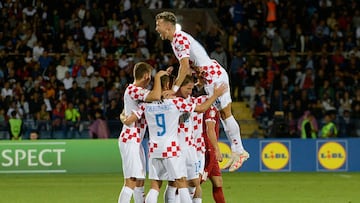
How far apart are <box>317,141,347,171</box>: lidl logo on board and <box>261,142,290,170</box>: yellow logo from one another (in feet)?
2.61

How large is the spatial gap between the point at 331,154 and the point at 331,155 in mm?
29

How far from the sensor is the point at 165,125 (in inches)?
461

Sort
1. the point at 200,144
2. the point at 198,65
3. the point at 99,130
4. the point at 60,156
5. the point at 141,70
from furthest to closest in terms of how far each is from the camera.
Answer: the point at 99,130
the point at 60,156
the point at 198,65
the point at 200,144
the point at 141,70

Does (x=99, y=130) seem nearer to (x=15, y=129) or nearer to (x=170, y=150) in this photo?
(x=15, y=129)

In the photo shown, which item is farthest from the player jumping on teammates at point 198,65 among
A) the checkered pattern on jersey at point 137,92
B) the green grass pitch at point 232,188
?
the green grass pitch at point 232,188

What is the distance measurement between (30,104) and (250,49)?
7097mm

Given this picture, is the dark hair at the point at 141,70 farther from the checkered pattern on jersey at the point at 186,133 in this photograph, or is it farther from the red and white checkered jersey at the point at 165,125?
the checkered pattern on jersey at the point at 186,133

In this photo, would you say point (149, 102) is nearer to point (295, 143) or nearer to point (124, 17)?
point (295, 143)

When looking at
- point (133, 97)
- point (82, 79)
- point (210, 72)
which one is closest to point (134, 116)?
point (133, 97)

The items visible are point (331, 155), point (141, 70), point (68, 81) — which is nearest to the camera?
point (141, 70)

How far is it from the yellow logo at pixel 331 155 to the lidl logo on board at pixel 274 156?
815 mm

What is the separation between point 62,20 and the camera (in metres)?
28.3

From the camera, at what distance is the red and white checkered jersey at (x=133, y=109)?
1209cm

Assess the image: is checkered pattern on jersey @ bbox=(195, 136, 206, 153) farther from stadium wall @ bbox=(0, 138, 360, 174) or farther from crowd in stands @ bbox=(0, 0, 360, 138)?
crowd in stands @ bbox=(0, 0, 360, 138)
